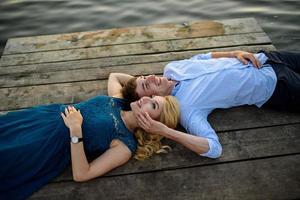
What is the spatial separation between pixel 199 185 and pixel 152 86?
43.1 inches

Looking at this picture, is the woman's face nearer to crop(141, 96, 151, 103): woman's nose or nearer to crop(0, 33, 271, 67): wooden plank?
crop(141, 96, 151, 103): woman's nose

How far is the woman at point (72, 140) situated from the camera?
307cm

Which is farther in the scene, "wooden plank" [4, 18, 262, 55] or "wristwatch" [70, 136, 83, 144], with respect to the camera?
"wooden plank" [4, 18, 262, 55]

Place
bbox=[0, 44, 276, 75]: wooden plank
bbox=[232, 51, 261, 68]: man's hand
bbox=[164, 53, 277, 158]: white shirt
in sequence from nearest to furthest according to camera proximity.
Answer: bbox=[164, 53, 277, 158]: white shirt, bbox=[232, 51, 261, 68]: man's hand, bbox=[0, 44, 276, 75]: wooden plank

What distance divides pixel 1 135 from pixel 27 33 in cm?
412

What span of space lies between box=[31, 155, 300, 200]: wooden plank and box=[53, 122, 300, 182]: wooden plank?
0.20 ft

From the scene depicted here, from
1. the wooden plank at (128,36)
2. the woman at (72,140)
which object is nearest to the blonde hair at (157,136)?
the woman at (72,140)

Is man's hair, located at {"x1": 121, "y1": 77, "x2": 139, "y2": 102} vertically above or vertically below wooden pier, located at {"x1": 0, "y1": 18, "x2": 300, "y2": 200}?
above

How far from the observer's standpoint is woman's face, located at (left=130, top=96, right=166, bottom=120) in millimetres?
3402

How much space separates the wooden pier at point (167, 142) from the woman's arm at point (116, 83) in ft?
0.64

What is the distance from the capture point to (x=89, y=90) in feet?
14.0

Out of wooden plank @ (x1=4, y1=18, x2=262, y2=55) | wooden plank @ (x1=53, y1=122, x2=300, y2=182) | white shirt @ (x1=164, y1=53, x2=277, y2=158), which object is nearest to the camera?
wooden plank @ (x1=53, y1=122, x2=300, y2=182)

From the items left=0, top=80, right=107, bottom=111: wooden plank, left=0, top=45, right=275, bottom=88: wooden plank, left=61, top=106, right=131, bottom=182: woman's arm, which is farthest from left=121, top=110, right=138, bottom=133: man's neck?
left=0, top=45, right=275, bottom=88: wooden plank

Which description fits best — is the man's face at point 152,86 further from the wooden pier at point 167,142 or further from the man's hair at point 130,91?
the wooden pier at point 167,142
